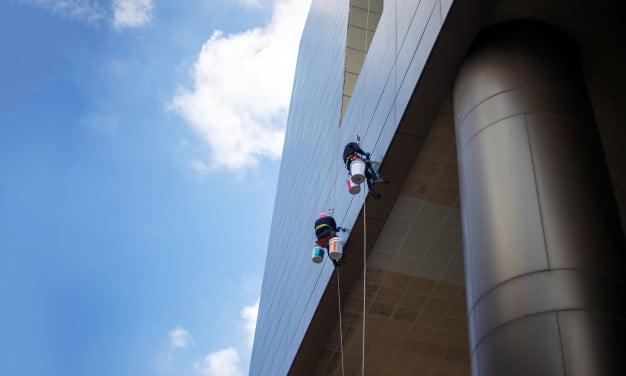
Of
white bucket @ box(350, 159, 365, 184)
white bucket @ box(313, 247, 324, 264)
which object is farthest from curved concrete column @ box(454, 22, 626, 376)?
white bucket @ box(313, 247, 324, 264)

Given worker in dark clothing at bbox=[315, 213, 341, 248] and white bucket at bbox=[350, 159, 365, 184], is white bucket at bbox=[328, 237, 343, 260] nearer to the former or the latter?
worker in dark clothing at bbox=[315, 213, 341, 248]

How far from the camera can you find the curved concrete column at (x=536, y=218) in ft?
20.1

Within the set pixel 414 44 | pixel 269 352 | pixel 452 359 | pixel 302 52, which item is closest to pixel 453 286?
pixel 452 359

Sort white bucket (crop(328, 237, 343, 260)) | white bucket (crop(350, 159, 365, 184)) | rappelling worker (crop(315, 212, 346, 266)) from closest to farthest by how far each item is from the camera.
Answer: white bucket (crop(350, 159, 365, 184)) → white bucket (crop(328, 237, 343, 260)) → rappelling worker (crop(315, 212, 346, 266))

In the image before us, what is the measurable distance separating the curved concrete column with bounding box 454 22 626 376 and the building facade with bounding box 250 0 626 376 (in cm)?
2

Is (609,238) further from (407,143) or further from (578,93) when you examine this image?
(407,143)

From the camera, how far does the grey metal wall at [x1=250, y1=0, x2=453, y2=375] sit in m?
10.6

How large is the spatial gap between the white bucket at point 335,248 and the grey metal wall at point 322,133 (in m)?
0.55

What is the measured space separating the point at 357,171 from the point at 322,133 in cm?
859

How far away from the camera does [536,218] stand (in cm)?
696

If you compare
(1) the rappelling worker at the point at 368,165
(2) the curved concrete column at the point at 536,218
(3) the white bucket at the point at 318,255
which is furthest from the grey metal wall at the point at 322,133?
(2) the curved concrete column at the point at 536,218

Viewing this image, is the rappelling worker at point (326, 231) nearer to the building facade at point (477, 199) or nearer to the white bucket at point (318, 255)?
the white bucket at point (318, 255)

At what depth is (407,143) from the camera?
1055cm

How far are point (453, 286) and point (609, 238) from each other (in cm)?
703
